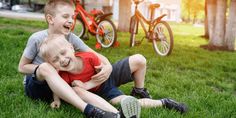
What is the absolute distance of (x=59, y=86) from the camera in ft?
11.6

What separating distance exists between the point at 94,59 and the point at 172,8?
1814 inches

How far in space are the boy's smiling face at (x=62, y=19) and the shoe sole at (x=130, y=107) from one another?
97 cm

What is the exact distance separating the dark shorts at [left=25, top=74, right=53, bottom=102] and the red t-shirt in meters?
0.19

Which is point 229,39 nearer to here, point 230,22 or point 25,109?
point 230,22

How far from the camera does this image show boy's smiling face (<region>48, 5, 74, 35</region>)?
3.85 meters

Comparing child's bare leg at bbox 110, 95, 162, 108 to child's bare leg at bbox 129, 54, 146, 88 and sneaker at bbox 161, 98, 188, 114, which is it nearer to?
sneaker at bbox 161, 98, 188, 114

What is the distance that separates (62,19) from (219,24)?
7.54 meters

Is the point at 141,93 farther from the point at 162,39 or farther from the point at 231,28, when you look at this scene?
the point at 231,28

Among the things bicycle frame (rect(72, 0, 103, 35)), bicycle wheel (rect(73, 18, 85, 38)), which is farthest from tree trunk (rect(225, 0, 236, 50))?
bicycle wheel (rect(73, 18, 85, 38))

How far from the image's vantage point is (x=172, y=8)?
49156 millimetres

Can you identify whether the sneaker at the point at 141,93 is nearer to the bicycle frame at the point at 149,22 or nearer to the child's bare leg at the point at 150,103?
the child's bare leg at the point at 150,103

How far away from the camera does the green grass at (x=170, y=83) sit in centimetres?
381

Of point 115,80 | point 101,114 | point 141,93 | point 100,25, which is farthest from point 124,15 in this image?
point 101,114

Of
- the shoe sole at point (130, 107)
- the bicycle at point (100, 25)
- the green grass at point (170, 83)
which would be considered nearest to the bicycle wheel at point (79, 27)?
the bicycle at point (100, 25)
